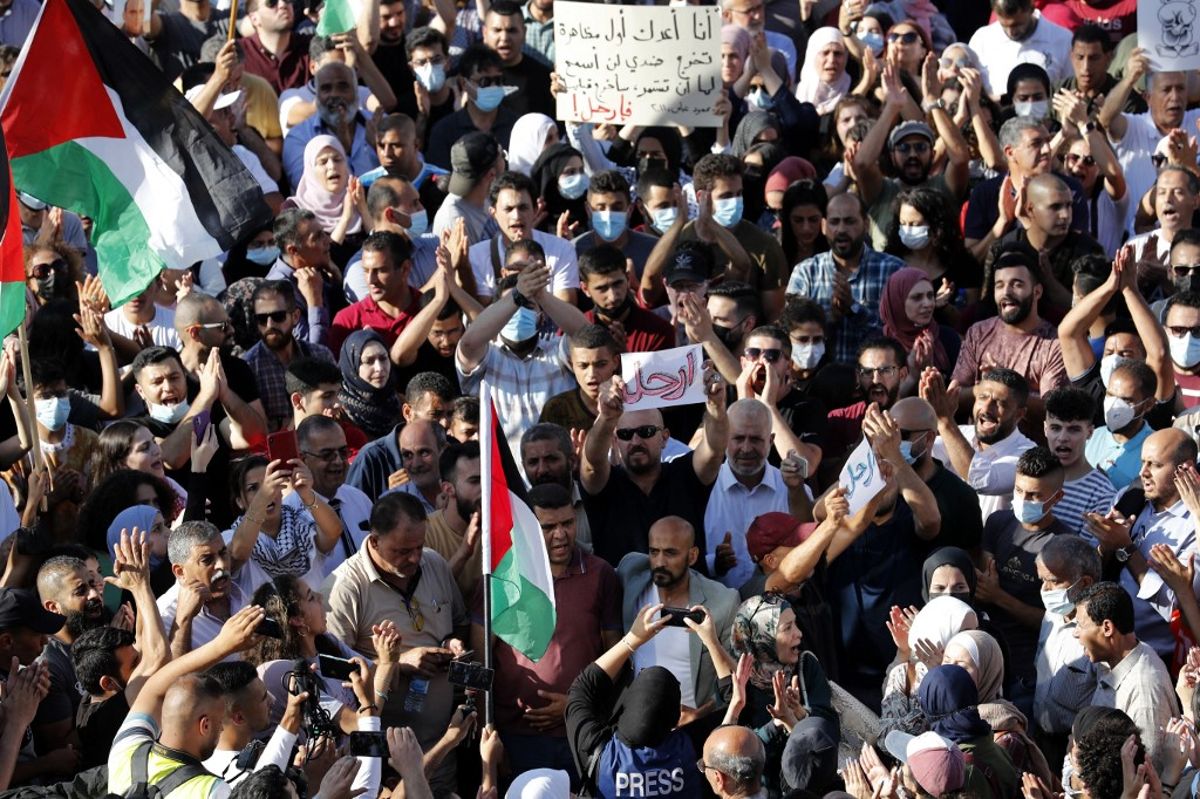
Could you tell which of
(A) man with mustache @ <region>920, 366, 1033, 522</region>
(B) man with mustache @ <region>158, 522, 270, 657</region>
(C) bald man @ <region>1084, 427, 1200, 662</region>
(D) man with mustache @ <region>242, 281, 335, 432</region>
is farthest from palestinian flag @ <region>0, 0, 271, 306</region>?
(C) bald man @ <region>1084, 427, 1200, 662</region>

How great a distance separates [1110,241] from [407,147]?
13.9ft

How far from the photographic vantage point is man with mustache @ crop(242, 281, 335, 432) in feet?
42.7

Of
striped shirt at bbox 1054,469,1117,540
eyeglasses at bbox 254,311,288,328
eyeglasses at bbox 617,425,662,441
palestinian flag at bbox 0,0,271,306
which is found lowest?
striped shirt at bbox 1054,469,1117,540

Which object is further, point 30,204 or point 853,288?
point 30,204

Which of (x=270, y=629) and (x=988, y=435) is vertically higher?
(x=270, y=629)

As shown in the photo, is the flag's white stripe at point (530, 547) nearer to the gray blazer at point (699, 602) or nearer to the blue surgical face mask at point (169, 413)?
the gray blazer at point (699, 602)

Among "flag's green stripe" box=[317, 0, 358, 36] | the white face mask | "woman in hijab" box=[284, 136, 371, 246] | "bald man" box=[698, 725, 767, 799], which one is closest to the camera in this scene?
"bald man" box=[698, 725, 767, 799]

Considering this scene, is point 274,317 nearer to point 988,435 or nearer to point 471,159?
point 471,159

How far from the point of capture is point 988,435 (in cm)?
1244

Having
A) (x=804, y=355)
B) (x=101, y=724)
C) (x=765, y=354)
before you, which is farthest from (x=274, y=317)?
(x=101, y=724)

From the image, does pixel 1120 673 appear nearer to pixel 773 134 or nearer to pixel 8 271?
pixel 8 271

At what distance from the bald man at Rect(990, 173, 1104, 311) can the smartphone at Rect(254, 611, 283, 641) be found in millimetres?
5845

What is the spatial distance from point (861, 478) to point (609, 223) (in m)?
3.62

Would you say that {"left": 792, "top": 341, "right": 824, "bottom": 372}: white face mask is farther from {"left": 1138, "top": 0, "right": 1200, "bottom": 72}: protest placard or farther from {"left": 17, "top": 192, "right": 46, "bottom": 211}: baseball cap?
{"left": 17, "top": 192, "right": 46, "bottom": 211}: baseball cap
